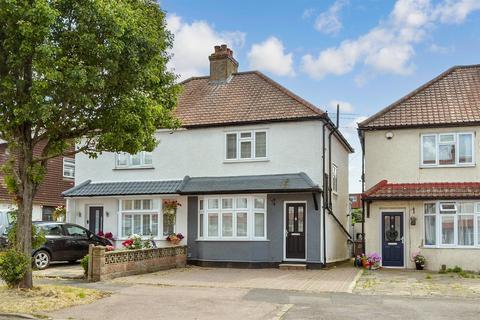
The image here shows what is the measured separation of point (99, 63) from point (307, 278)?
31.9ft

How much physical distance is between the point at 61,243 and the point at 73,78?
10550mm

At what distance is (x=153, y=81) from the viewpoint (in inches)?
570

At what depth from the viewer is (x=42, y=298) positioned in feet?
41.9

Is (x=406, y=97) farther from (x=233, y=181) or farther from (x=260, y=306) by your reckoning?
(x=260, y=306)

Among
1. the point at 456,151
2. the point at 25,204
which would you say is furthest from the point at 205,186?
the point at 25,204

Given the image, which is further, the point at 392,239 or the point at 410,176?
the point at 410,176

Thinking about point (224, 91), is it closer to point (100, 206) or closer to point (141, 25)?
point (100, 206)

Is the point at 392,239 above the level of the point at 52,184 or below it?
below

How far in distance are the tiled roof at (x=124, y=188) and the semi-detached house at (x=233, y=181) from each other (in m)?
0.05

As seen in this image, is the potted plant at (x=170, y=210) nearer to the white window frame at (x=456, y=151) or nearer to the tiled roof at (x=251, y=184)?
the tiled roof at (x=251, y=184)

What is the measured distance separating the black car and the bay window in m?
6.50

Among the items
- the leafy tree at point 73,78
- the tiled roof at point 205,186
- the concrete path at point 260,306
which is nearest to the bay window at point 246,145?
the tiled roof at point 205,186

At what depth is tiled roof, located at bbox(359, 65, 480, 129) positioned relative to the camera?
74.6 feet

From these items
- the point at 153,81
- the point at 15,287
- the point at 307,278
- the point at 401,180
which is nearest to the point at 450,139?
the point at 401,180
